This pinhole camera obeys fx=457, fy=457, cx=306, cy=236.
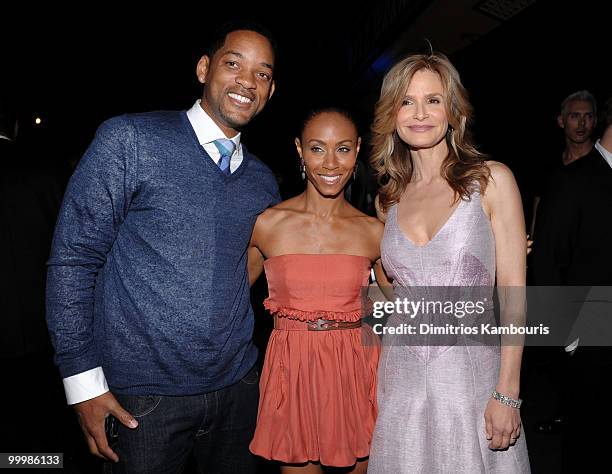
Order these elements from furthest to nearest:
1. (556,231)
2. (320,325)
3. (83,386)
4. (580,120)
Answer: (580,120) → (556,231) → (320,325) → (83,386)

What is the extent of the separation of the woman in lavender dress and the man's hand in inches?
37.2

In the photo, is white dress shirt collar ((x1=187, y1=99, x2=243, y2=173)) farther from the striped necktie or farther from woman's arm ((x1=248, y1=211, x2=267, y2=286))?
woman's arm ((x1=248, y1=211, x2=267, y2=286))

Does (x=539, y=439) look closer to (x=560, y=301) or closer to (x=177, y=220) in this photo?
(x=560, y=301)

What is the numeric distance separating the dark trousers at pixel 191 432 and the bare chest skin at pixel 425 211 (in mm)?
880

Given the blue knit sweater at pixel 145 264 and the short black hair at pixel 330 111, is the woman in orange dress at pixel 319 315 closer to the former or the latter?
the short black hair at pixel 330 111

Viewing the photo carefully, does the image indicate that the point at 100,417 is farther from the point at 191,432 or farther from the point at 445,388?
the point at 445,388

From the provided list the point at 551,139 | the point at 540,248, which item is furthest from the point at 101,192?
the point at 551,139

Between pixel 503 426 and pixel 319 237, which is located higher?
pixel 319 237

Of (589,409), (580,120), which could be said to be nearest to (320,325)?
(589,409)

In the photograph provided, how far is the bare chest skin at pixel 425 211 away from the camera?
1851 millimetres

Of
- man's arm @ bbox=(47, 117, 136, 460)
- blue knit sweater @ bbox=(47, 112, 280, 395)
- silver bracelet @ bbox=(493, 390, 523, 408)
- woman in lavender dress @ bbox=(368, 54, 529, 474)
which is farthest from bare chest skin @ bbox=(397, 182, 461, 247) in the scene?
man's arm @ bbox=(47, 117, 136, 460)

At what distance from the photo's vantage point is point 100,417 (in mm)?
1473

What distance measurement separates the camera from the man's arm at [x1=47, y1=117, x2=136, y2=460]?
4.70ft

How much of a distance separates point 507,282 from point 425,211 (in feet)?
1.43
